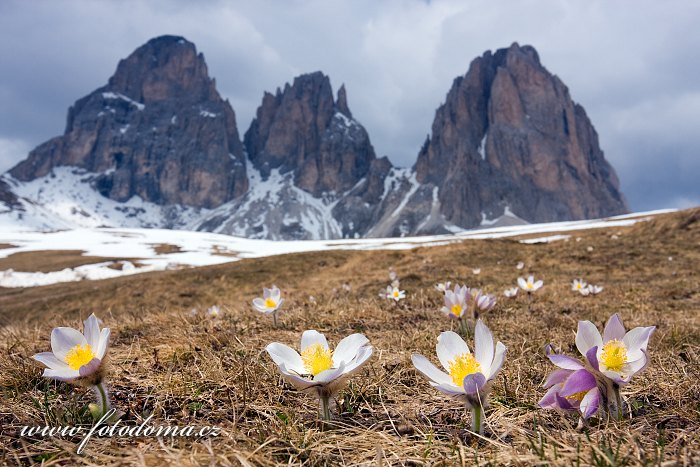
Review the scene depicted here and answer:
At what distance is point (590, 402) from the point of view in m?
1.35

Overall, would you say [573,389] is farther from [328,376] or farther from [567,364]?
[328,376]

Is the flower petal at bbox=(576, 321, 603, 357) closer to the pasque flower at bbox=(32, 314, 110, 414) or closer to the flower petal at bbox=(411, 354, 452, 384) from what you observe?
the flower petal at bbox=(411, 354, 452, 384)

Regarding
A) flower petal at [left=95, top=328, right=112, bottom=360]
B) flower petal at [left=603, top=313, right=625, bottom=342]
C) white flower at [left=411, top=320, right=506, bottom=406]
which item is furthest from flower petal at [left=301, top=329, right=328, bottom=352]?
flower petal at [left=603, top=313, right=625, bottom=342]

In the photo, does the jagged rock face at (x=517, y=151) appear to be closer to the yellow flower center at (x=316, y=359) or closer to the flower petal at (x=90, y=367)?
the yellow flower center at (x=316, y=359)

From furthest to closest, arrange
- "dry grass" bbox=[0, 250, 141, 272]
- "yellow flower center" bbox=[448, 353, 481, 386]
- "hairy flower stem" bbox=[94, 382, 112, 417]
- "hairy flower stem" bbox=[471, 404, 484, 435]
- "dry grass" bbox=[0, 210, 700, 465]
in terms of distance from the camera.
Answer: "dry grass" bbox=[0, 250, 141, 272]
"hairy flower stem" bbox=[94, 382, 112, 417]
"yellow flower center" bbox=[448, 353, 481, 386]
"hairy flower stem" bbox=[471, 404, 484, 435]
"dry grass" bbox=[0, 210, 700, 465]

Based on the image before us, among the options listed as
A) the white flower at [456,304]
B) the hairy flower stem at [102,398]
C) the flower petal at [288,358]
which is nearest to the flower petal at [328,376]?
the flower petal at [288,358]

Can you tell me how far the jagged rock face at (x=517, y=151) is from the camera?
157875 millimetres

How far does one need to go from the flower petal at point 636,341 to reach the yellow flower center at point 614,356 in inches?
1.1

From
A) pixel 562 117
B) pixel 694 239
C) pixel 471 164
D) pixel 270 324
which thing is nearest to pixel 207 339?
pixel 270 324

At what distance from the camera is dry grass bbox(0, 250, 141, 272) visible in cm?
3097

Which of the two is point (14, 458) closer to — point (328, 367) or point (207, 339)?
point (328, 367)

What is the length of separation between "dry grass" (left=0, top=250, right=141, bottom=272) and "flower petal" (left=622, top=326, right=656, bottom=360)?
120ft

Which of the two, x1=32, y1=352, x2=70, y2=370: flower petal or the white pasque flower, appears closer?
the white pasque flower

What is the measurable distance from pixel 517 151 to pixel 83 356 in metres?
177
